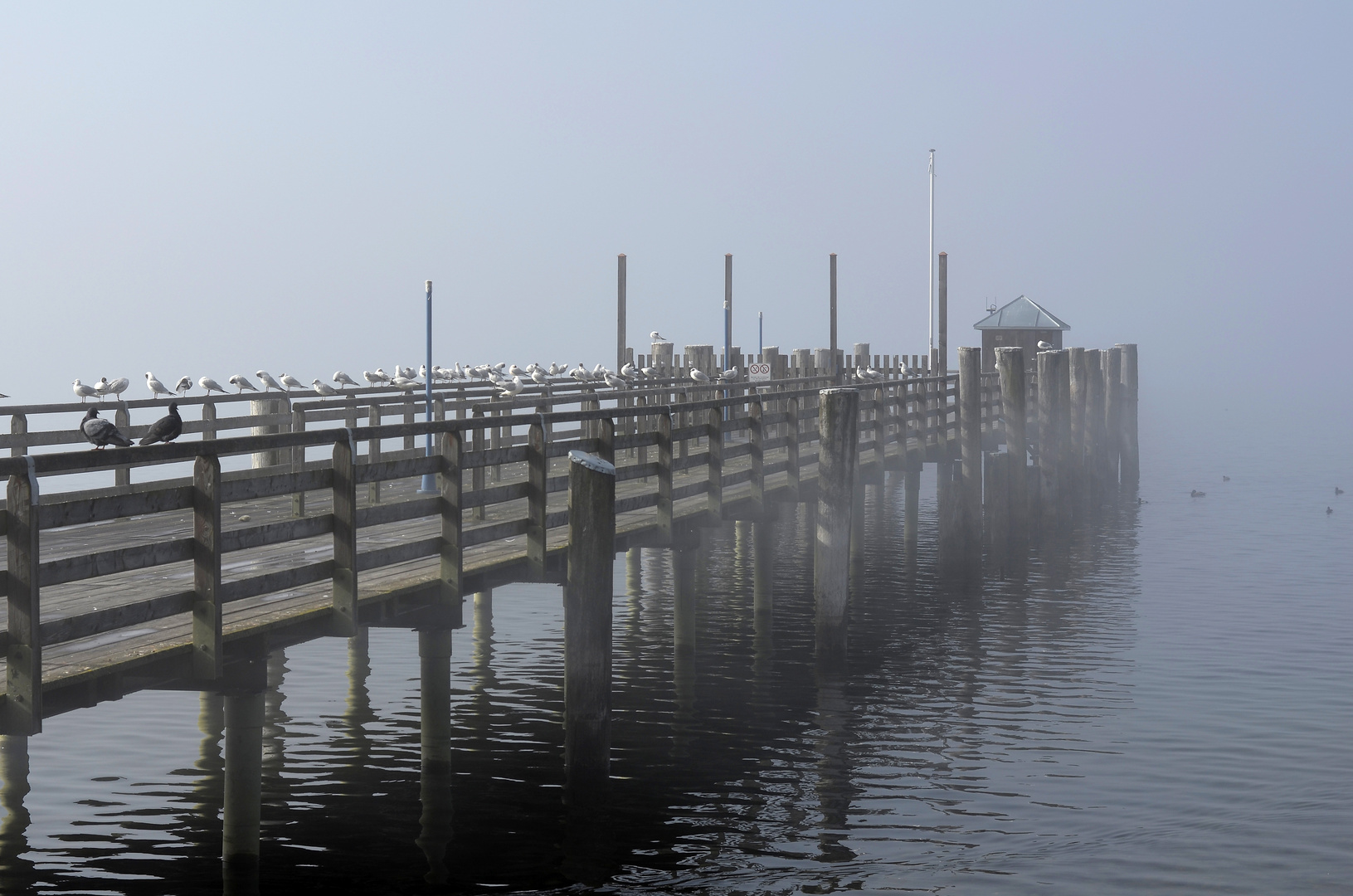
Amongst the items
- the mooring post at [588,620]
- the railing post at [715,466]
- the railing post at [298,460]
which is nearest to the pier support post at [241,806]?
the mooring post at [588,620]

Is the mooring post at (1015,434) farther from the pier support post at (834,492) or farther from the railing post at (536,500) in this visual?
the railing post at (536,500)

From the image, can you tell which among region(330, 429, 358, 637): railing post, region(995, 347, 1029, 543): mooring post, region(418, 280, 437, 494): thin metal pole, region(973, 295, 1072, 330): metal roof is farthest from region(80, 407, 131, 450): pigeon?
region(973, 295, 1072, 330): metal roof

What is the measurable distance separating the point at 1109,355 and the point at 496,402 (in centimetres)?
2724

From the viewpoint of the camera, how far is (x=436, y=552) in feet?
35.9

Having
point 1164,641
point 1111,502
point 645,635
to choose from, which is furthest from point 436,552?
point 1111,502

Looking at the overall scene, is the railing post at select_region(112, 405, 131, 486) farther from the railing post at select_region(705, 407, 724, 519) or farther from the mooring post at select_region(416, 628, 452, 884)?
the railing post at select_region(705, 407, 724, 519)

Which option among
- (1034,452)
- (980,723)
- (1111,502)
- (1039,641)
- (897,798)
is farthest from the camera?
(1111,502)

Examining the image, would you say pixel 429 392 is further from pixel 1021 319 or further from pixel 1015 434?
pixel 1021 319

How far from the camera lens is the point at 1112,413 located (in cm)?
3947

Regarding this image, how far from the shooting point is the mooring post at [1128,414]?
4028 cm

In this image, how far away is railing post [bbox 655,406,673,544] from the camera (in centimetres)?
1452

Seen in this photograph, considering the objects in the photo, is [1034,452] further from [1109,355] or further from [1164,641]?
[1164,641]

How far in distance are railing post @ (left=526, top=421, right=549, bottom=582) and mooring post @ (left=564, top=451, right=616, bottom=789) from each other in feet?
0.99

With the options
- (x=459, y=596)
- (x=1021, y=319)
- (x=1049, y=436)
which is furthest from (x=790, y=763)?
(x=1021, y=319)
